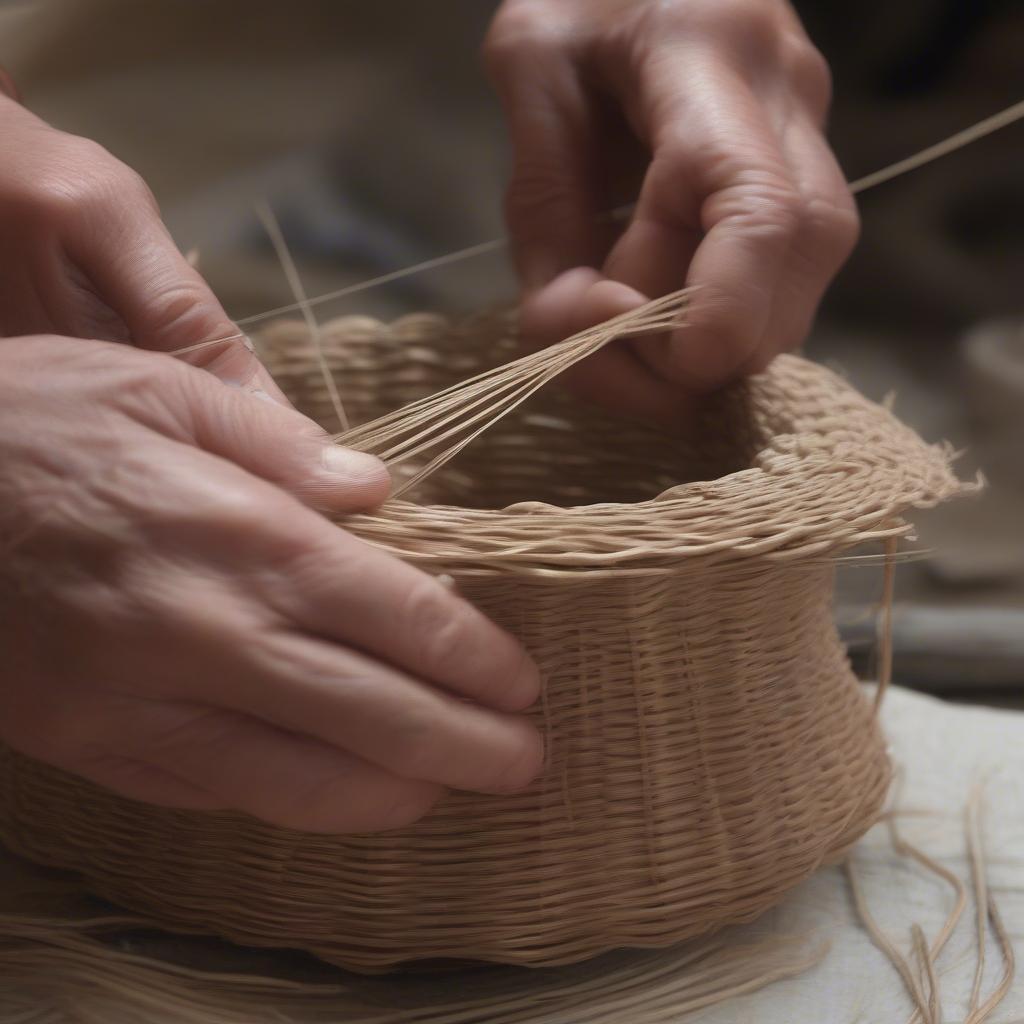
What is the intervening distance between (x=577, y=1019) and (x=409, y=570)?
0.24m

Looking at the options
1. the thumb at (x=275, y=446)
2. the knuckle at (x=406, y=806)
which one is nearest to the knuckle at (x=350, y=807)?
the knuckle at (x=406, y=806)

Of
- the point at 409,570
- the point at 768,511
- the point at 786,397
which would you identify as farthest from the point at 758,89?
the point at 409,570

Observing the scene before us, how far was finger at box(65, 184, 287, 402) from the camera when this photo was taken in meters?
0.60

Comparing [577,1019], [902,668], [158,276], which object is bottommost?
[902,668]

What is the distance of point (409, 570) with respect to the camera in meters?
0.50

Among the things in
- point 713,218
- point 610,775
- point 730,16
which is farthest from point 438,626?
point 730,16

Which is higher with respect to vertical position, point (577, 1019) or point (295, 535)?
point (295, 535)

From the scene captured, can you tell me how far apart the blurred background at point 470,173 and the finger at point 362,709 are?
0.59 metres

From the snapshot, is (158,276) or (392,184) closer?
(158,276)

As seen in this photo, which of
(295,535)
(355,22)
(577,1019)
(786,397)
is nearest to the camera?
(295,535)

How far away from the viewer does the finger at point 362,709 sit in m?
0.48

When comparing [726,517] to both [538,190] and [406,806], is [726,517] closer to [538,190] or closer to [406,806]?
[406,806]

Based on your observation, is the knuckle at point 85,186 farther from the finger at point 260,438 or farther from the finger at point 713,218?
the finger at point 713,218

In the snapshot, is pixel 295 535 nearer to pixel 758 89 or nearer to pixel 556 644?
pixel 556 644
